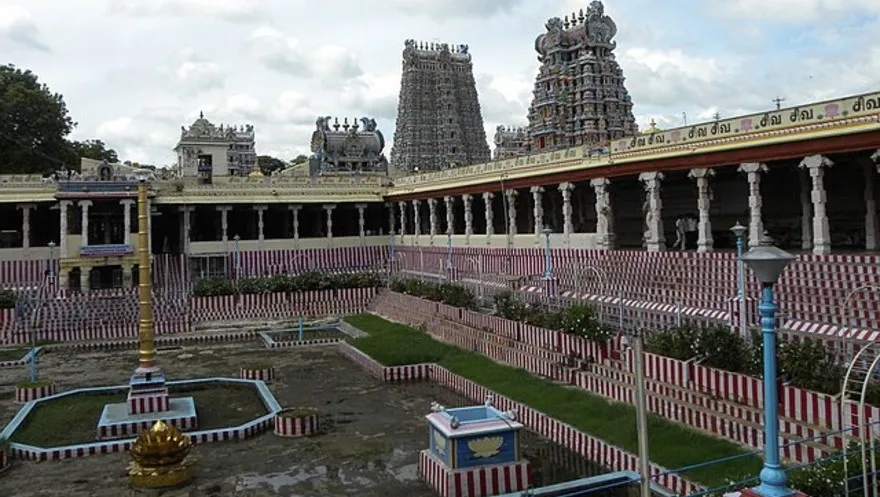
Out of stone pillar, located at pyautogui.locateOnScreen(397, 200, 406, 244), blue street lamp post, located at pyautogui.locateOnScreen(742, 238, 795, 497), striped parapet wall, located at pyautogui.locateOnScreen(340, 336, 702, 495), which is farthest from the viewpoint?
stone pillar, located at pyautogui.locateOnScreen(397, 200, 406, 244)

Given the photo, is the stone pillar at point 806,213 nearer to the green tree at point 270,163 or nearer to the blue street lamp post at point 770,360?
the blue street lamp post at point 770,360

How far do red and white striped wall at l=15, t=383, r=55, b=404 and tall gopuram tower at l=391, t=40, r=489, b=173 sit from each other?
40034 millimetres

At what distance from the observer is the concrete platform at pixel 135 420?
13.9 m

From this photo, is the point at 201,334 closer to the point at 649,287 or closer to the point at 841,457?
the point at 649,287

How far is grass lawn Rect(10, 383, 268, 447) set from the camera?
1388 centimetres

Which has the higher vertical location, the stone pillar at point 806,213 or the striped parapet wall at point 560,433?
the stone pillar at point 806,213

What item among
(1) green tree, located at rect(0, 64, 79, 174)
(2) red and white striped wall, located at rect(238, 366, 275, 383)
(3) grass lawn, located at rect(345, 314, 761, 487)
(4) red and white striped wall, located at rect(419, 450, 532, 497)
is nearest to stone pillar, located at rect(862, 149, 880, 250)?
(3) grass lawn, located at rect(345, 314, 761, 487)

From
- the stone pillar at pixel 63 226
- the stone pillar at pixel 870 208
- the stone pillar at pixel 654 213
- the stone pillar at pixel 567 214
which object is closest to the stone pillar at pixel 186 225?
the stone pillar at pixel 63 226

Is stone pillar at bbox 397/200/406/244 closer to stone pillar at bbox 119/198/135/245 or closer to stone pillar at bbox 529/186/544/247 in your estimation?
stone pillar at bbox 529/186/544/247

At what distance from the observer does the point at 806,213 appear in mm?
24281

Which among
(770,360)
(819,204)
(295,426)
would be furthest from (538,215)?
(770,360)

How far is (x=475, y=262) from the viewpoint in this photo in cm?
3000

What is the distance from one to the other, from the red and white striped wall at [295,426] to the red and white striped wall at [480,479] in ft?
12.4

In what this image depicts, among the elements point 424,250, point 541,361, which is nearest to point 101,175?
point 424,250
